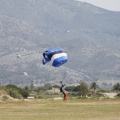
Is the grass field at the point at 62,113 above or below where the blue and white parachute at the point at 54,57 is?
below

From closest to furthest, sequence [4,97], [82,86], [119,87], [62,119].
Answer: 1. [62,119]
2. [4,97]
3. [82,86]
4. [119,87]

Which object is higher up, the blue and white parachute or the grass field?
the blue and white parachute

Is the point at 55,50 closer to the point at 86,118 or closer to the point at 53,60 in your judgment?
the point at 53,60

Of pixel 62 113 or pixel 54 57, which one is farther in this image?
pixel 54 57

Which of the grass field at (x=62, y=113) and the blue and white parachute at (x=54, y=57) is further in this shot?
the blue and white parachute at (x=54, y=57)

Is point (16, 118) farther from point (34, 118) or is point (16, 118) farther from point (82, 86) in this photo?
point (82, 86)

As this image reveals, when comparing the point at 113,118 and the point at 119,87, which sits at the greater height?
the point at 119,87

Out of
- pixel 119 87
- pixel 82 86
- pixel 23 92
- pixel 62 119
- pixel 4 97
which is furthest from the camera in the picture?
pixel 119 87

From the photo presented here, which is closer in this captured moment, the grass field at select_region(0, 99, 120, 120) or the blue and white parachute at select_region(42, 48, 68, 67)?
the grass field at select_region(0, 99, 120, 120)

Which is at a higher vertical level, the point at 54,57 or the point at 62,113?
the point at 54,57

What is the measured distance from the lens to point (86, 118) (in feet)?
138

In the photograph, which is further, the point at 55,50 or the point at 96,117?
the point at 55,50

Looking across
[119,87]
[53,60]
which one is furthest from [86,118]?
[119,87]

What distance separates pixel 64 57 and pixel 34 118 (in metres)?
8.17
